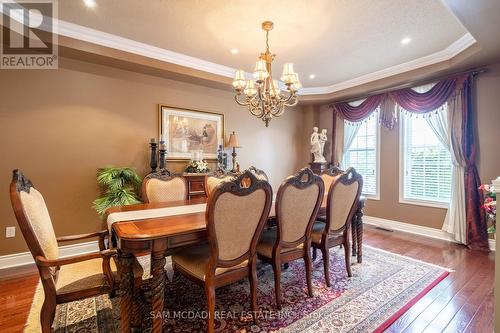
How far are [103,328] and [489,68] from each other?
5.24 meters

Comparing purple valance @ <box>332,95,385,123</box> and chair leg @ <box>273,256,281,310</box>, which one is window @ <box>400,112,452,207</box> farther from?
chair leg @ <box>273,256,281,310</box>

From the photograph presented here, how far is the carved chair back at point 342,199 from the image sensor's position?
224 cm

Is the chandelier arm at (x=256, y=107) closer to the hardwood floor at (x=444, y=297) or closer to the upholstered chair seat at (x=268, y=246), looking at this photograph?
the upholstered chair seat at (x=268, y=246)

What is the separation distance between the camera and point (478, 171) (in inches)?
134

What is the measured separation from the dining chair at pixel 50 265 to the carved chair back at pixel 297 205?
46.7 inches

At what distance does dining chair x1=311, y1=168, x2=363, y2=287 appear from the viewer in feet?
7.39

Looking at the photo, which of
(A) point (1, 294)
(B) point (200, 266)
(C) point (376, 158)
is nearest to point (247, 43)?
(B) point (200, 266)

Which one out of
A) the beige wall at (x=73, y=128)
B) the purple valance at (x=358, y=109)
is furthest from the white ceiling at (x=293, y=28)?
the purple valance at (x=358, y=109)

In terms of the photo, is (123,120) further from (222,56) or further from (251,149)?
(251,149)

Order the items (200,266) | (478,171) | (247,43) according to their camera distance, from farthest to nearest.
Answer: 1. (478,171)
2. (247,43)
3. (200,266)

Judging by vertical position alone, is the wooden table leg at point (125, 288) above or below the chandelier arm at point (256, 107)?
below

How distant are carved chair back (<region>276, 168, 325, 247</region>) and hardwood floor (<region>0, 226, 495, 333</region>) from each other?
92 centimetres

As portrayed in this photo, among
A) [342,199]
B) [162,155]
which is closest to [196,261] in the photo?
[342,199]

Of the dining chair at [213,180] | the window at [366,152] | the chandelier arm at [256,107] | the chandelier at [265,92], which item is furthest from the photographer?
the window at [366,152]
